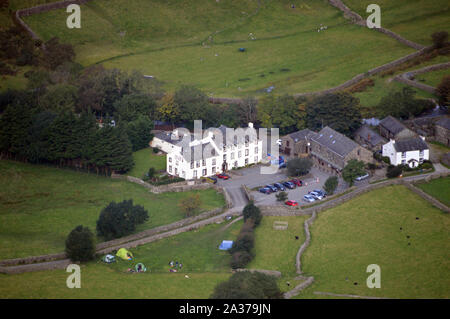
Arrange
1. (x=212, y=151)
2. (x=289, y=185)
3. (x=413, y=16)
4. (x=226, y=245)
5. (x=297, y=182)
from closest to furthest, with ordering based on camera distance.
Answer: (x=226, y=245) < (x=289, y=185) < (x=297, y=182) < (x=212, y=151) < (x=413, y=16)

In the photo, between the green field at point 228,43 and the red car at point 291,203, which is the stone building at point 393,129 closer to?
the green field at point 228,43

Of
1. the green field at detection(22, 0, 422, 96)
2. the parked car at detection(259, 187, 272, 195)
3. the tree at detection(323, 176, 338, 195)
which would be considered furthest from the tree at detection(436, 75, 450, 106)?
the parked car at detection(259, 187, 272, 195)

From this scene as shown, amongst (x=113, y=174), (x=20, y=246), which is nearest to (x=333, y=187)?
(x=113, y=174)

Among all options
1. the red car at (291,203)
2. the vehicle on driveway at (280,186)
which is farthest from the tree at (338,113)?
the red car at (291,203)

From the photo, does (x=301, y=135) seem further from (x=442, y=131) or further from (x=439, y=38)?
(x=439, y=38)

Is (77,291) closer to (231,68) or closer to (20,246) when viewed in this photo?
(20,246)

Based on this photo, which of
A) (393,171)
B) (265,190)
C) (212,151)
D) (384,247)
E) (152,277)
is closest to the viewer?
(152,277)

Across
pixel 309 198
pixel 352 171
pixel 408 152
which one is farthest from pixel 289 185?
pixel 408 152
